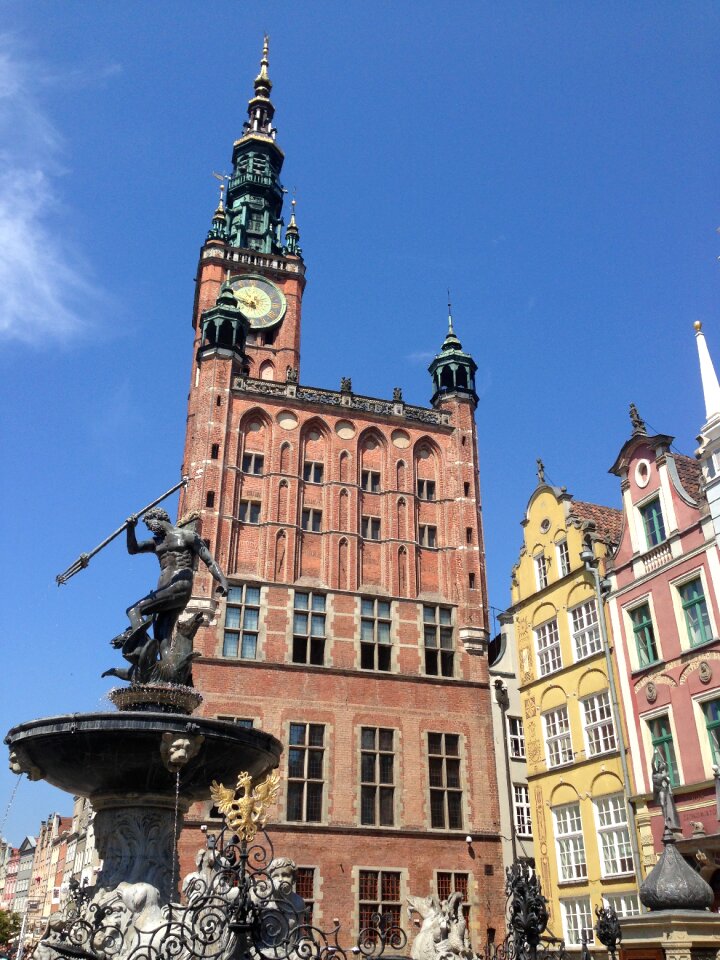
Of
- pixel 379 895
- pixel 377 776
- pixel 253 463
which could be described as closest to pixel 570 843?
pixel 379 895

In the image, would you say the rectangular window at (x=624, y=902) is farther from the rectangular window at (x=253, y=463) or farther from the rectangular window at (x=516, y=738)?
Answer: the rectangular window at (x=253, y=463)

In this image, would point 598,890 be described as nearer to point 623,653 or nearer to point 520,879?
point 623,653

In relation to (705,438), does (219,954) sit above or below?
below

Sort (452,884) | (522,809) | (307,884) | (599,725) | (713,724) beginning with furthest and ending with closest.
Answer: (522,809), (452,884), (307,884), (599,725), (713,724)

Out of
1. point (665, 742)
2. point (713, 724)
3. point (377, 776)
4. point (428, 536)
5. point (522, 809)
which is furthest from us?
point (428, 536)

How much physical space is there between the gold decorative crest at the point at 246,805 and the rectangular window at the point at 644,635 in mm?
13962

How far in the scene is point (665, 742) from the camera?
68.6 feet

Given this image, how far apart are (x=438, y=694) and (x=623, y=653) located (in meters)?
8.07

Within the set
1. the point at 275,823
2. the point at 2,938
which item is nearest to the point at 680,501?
the point at 275,823

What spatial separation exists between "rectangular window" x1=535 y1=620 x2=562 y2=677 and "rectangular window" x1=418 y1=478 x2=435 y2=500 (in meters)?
7.44

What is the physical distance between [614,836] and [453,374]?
19.3 m

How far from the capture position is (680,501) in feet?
71.8

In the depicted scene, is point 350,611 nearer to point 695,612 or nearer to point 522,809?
point 522,809

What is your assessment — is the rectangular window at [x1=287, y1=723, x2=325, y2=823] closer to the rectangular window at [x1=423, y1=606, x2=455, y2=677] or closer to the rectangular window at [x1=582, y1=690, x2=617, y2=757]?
the rectangular window at [x1=423, y1=606, x2=455, y2=677]
